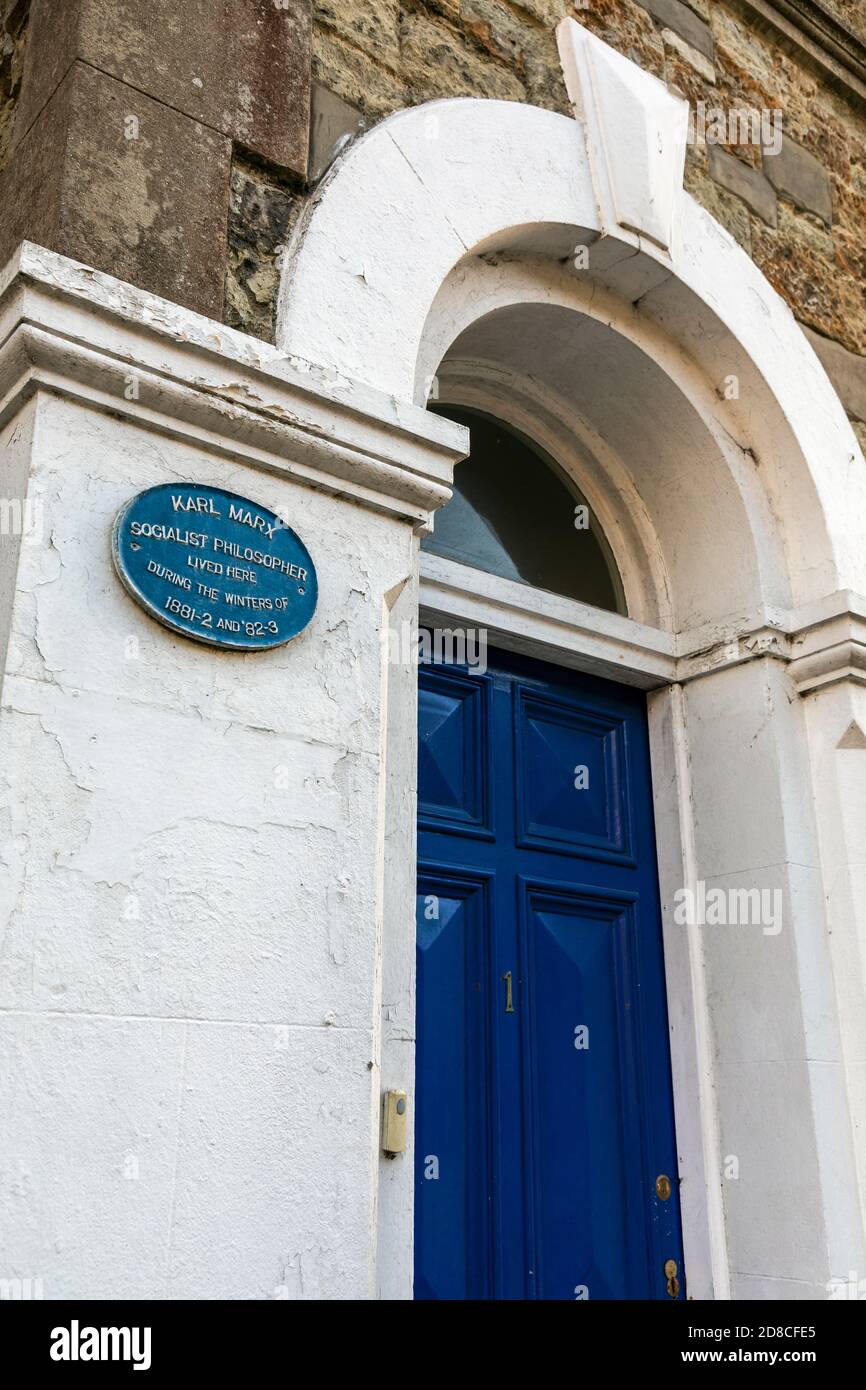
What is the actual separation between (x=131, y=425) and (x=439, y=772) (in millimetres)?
1248

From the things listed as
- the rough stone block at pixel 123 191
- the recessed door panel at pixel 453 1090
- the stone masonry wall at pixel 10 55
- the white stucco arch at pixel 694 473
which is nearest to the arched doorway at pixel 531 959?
the recessed door panel at pixel 453 1090

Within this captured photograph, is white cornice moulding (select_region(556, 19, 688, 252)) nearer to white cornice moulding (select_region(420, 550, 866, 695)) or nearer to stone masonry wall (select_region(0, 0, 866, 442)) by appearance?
stone masonry wall (select_region(0, 0, 866, 442))

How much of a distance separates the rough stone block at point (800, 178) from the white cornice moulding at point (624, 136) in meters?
0.69

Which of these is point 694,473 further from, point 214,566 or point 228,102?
point 214,566

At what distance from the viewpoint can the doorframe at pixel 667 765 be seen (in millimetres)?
3076

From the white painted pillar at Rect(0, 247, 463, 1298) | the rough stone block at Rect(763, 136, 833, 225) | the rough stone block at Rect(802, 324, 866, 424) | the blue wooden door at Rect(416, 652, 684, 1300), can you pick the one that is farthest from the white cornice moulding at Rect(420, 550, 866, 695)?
the rough stone block at Rect(763, 136, 833, 225)

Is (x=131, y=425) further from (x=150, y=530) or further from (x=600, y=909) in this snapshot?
(x=600, y=909)

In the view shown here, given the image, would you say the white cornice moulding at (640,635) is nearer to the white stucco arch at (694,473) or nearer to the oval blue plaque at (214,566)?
the white stucco arch at (694,473)

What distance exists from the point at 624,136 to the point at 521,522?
1065mm

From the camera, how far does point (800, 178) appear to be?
13.7 ft

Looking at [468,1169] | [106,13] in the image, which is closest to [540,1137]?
[468,1169]
